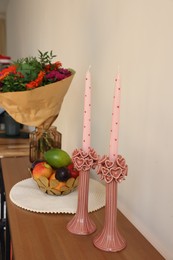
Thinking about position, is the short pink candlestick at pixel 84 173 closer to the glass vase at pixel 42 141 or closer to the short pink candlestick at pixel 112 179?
the short pink candlestick at pixel 112 179

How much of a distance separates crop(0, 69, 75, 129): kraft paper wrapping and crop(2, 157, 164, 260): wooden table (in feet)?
1.12

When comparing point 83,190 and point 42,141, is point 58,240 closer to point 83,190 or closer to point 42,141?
point 83,190

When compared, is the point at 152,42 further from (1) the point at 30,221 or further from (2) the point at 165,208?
(1) the point at 30,221

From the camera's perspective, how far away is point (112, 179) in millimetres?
688

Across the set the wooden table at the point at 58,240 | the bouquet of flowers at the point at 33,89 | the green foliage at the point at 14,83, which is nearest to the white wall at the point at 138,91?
the wooden table at the point at 58,240

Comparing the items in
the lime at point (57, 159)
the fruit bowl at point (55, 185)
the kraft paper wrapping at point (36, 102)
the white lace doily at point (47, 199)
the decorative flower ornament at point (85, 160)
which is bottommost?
the white lace doily at point (47, 199)

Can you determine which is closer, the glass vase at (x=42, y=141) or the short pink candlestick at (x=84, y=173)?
the short pink candlestick at (x=84, y=173)

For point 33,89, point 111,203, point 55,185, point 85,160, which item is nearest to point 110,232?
point 111,203

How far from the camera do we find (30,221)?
32.8 inches

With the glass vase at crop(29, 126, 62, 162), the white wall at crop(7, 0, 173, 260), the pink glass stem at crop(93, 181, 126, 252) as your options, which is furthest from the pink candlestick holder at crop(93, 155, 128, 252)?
the glass vase at crop(29, 126, 62, 162)

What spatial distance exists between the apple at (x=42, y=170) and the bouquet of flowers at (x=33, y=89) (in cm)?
20

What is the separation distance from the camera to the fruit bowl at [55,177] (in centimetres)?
96

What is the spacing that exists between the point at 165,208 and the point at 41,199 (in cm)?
40

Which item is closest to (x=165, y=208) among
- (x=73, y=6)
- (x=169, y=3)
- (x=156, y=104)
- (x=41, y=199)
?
(x=156, y=104)
